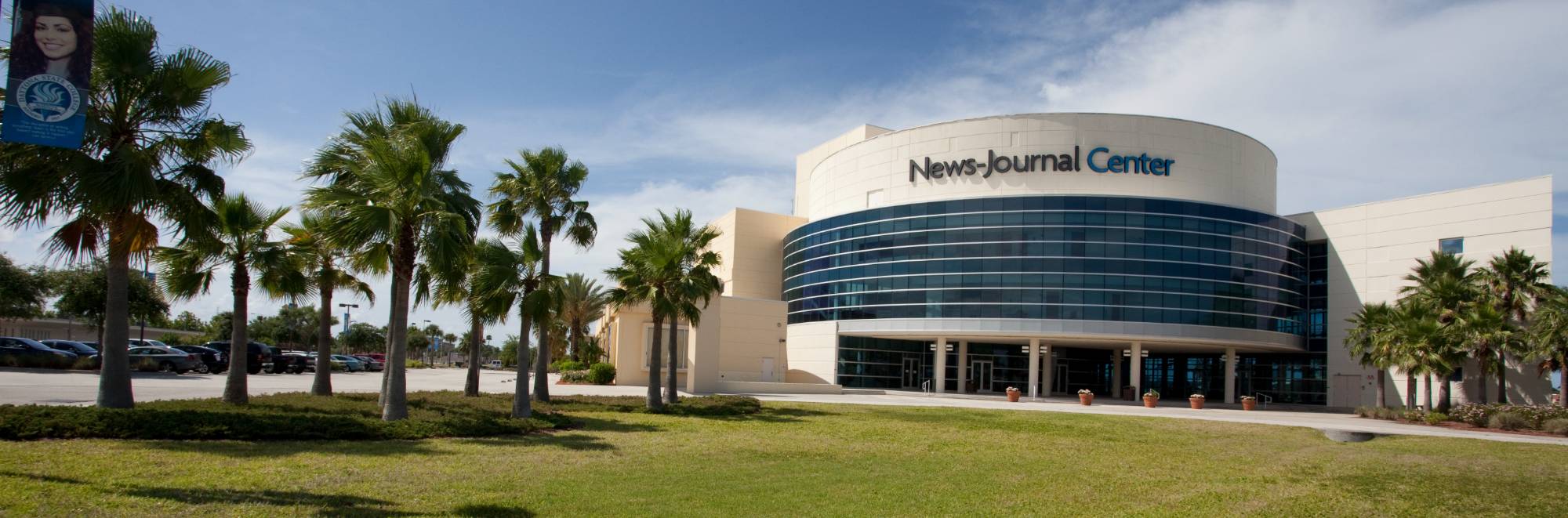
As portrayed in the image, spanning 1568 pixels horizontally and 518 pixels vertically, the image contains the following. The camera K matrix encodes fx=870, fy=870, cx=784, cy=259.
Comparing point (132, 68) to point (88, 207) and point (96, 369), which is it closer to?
point (88, 207)

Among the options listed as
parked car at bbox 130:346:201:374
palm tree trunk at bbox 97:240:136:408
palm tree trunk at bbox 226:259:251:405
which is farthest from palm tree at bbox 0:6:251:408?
parked car at bbox 130:346:201:374

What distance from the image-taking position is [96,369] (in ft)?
125

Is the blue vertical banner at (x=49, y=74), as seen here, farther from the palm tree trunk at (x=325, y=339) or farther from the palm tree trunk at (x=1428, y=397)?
the palm tree trunk at (x=1428, y=397)

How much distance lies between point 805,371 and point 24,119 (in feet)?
163

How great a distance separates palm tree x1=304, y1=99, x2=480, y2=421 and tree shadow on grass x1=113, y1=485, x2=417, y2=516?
7159 millimetres

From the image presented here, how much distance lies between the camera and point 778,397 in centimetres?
4141

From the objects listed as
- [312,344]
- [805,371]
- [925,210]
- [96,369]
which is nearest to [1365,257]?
[925,210]

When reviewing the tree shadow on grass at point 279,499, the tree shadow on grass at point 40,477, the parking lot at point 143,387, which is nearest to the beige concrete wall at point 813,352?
the parking lot at point 143,387

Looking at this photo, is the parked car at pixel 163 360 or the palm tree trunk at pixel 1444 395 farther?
the parked car at pixel 163 360

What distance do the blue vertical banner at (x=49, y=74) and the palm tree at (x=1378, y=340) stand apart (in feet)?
150

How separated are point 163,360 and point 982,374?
44.5 meters

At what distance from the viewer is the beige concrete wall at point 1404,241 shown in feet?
144

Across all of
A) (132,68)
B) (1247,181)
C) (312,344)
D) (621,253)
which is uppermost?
(1247,181)

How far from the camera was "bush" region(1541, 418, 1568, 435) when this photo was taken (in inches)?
1190
